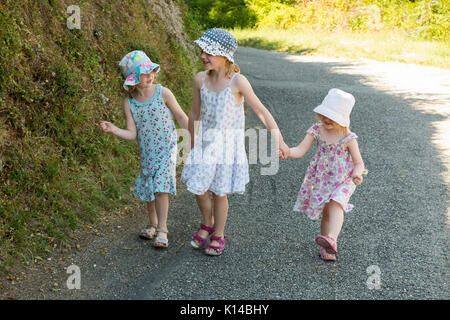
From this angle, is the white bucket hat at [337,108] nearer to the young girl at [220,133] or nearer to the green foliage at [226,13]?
the young girl at [220,133]

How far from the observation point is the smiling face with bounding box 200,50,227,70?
13.3 ft

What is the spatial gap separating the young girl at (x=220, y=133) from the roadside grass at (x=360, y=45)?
11.8 metres

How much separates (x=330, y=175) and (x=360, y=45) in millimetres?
15029

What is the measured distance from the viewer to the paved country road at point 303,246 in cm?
367

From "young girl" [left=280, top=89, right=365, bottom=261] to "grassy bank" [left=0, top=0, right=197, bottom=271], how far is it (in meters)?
1.86

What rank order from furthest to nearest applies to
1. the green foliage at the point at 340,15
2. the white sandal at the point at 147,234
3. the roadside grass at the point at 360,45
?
the green foliage at the point at 340,15
the roadside grass at the point at 360,45
the white sandal at the point at 147,234

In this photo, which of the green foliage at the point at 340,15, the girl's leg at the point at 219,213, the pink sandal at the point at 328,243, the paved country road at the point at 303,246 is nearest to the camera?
the paved country road at the point at 303,246

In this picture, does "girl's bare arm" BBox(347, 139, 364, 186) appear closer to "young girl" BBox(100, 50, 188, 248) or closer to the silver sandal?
"young girl" BBox(100, 50, 188, 248)

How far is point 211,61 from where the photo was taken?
4059 millimetres

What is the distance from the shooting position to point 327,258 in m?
4.13

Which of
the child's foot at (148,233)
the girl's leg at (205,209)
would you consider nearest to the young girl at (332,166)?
the girl's leg at (205,209)

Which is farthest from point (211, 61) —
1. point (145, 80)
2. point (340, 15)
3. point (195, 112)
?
point (340, 15)

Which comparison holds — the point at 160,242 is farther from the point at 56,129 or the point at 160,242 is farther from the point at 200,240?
the point at 56,129
